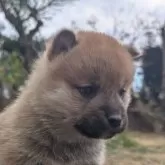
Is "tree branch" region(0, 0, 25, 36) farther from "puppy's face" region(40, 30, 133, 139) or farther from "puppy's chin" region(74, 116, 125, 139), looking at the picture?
"puppy's chin" region(74, 116, 125, 139)

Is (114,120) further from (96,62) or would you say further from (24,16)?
(24,16)

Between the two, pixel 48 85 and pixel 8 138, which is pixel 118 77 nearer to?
pixel 48 85

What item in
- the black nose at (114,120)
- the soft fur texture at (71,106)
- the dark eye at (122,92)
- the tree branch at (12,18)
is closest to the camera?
the black nose at (114,120)

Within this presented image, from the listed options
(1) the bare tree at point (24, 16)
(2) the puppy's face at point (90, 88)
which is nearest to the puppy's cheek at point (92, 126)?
(2) the puppy's face at point (90, 88)

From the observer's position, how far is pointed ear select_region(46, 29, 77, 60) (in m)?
4.07

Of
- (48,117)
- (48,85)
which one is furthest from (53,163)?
(48,85)

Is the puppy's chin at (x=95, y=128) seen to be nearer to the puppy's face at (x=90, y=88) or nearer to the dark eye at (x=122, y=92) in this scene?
the puppy's face at (x=90, y=88)

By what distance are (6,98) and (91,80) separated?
959 cm

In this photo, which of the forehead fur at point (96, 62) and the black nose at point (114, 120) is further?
the forehead fur at point (96, 62)

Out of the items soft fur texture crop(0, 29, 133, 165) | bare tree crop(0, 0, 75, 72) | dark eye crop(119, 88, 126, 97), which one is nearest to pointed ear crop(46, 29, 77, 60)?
soft fur texture crop(0, 29, 133, 165)

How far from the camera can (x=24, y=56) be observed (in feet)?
65.3

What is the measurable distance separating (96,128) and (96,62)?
49 centimetres

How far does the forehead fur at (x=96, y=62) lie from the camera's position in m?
3.81

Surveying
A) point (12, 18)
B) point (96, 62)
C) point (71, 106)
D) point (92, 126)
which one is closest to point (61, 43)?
point (96, 62)
